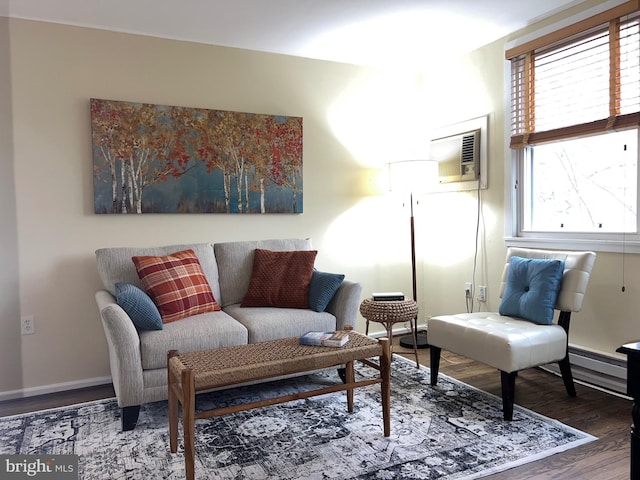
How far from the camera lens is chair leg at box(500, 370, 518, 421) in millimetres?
2469

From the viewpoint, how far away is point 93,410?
2.74 m

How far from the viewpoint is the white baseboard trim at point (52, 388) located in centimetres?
302

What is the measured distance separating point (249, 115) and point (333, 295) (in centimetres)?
152

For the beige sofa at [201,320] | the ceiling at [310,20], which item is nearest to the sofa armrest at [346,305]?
the beige sofa at [201,320]

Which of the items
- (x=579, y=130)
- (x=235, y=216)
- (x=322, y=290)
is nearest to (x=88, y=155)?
(x=235, y=216)

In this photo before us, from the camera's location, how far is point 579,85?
306 centimetres

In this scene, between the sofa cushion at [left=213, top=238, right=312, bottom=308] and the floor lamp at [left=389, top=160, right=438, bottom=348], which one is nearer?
the sofa cushion at [left=213, top=238, right=312, bottom=308]

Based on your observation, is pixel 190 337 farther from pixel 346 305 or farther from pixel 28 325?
pixel 28 325

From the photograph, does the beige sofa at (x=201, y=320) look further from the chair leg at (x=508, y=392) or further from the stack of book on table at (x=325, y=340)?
the chair leg at (x=508, y=392)

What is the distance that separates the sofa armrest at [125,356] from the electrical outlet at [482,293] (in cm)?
Answer: 257

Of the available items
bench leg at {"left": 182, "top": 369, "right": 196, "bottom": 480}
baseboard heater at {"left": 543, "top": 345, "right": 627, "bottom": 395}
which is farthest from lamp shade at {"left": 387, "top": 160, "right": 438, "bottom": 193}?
bench leg at {"left": 182, "top": 369, "right": 196, "bottom": 480}

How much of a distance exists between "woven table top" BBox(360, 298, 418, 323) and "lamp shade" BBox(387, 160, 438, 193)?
Answer: 977 mm

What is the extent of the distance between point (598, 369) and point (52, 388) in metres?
3.41

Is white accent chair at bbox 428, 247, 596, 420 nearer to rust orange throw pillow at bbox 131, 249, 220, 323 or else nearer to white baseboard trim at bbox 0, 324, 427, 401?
rust orange throw pillow at bbox 131, 249, 220, 323
